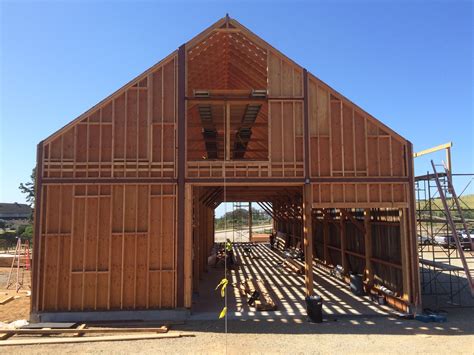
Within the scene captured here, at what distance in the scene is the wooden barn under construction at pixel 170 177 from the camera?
44.8 ft

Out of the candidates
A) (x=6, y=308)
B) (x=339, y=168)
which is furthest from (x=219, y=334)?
(x=6, y=308)

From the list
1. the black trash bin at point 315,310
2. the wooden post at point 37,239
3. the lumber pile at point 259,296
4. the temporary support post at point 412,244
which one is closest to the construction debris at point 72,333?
the wooden post at point 37,239

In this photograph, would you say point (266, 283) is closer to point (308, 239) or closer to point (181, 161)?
point (308, 239)

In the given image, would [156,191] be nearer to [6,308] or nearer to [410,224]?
[6,308]

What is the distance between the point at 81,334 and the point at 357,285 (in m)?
12.2

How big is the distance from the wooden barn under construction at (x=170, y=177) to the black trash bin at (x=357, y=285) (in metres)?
2.06

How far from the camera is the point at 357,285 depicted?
17.4 meters

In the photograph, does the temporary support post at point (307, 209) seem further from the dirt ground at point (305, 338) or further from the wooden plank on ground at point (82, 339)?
the wooden plank on ground at point (82, 339)

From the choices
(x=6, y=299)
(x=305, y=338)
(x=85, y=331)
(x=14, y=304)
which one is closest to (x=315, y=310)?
(x=305, y=338)

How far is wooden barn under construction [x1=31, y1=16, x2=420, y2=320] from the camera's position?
13.6 m

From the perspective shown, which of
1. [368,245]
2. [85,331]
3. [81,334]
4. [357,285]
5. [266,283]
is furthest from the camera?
[266,283]

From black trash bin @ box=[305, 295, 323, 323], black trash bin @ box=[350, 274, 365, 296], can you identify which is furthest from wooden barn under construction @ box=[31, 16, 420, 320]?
black trash bin @ box=[350, 274, 365, 296]

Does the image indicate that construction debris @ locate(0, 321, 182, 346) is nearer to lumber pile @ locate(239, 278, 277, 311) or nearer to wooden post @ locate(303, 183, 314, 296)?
lumber pile @ locate(239, 278, 277, 311)

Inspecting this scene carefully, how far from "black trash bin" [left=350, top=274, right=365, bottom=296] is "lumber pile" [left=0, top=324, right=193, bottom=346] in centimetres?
937
